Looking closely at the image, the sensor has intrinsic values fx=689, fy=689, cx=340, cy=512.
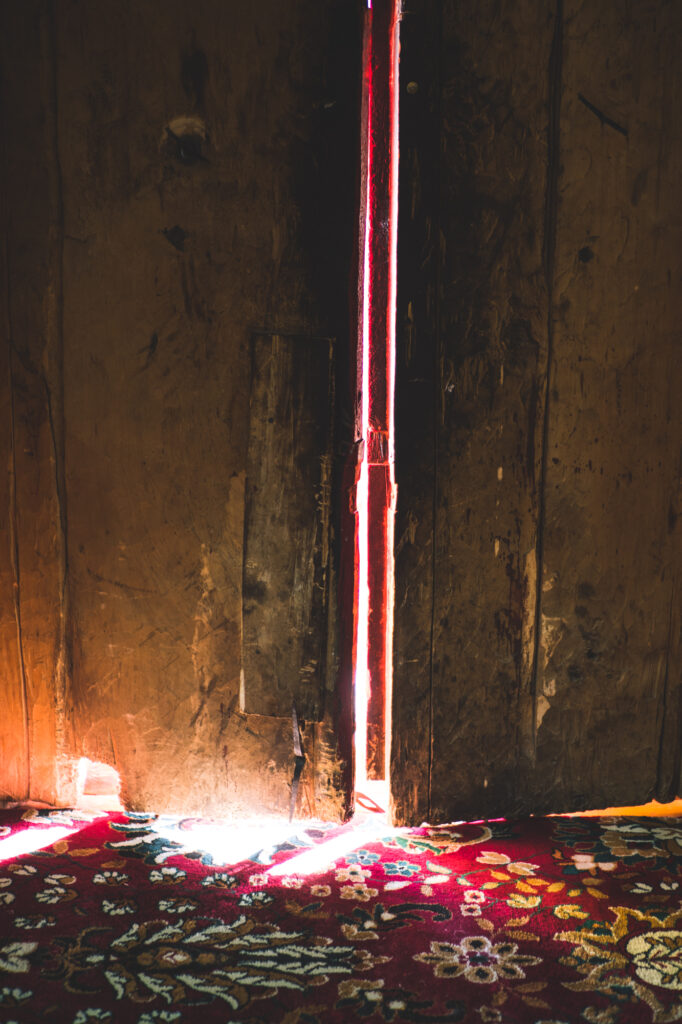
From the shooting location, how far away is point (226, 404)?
5.08 ft

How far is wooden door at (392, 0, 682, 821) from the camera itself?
151cm

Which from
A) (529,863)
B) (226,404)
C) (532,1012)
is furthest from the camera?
(226,404)

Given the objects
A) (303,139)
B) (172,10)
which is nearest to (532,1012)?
(303,139)

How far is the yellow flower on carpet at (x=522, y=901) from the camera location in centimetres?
129

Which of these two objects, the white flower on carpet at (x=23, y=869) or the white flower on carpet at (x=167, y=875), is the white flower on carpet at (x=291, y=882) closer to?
the white flower on carpet at (x=167, y=875)

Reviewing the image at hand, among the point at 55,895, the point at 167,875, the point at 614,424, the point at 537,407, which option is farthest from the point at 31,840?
the point at 614,424

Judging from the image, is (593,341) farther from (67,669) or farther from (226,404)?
(67,669)

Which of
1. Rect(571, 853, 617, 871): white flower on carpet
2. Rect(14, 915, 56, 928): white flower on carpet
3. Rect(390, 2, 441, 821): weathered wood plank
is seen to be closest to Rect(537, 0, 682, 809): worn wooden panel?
Rect(571, 853, 617, 871): white flower on carpet

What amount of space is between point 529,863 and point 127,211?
1648 mm

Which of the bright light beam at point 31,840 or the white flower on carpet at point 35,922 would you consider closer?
the white flower on carpet at point 35,922

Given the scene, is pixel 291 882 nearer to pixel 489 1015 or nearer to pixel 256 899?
pixel 256 899

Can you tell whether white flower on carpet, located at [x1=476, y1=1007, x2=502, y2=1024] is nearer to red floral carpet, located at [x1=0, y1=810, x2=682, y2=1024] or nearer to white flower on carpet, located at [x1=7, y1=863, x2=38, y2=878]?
red floral carpet, located at [x1=0, y1=810, x2=682, y2=1024]

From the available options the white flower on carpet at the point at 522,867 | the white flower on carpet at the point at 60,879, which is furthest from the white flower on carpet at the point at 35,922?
the white flower on carpet at the point at 522,867

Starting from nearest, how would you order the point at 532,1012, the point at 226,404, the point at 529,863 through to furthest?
the point at 532,1012 < the point at 529,863 < the point at 226,404
